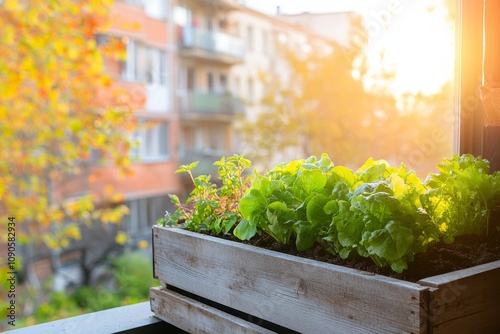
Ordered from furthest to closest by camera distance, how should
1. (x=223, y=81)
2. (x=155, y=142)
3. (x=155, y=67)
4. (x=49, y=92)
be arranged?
(x=223, y=81), (x=155, y=142), (x=155, y=67), (x=49, y=92)

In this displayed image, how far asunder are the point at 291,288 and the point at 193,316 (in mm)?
287

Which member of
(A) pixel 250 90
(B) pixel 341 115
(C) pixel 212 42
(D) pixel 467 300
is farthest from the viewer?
(A) pixel 250 90

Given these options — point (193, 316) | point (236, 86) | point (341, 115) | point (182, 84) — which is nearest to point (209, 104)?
point (182, 84)

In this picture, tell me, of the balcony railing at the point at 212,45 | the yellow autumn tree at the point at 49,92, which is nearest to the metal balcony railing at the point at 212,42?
the balcony railing at the point at 212,45

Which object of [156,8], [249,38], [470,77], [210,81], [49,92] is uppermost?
[156,8]

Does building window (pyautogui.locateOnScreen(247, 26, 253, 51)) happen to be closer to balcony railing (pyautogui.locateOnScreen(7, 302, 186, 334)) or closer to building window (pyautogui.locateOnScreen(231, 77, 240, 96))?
building window (pyautogui.locateOnScreen(231, 77, 240, 96))

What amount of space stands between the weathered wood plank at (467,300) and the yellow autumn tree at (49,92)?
3393mm

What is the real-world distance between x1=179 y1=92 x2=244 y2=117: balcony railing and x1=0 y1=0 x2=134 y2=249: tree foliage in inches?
122

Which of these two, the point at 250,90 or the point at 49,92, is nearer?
the point at 49,92

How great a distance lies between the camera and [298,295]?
2.67 ft

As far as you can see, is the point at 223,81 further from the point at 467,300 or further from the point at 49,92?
the point at 467,300

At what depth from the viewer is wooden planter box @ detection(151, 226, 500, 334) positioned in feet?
2.22

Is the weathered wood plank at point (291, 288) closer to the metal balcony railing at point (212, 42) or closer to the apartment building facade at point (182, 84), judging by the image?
the apartment building facade at point (182, 84)

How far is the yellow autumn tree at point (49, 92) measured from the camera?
3.96 metres
